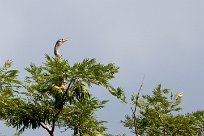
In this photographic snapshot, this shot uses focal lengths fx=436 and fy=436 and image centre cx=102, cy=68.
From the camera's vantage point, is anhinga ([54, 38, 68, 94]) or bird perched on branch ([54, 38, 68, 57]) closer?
anhinga ([54, 38, 68, 94])

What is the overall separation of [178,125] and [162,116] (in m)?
0.93

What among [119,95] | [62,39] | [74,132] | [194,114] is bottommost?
[119,95]

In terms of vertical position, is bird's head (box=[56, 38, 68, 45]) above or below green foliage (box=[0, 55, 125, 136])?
above

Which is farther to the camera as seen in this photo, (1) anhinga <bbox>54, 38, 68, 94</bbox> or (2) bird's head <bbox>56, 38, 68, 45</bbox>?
(2) bird's head <bbox>56, 38, 68, 45</bbox>

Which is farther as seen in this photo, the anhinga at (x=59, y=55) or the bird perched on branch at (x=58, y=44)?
the bird perched on branch at (x=58, y=44)

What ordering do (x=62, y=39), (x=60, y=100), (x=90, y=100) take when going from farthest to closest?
(x=62, y=39) < (x=90, y=100) < (x=60, y=100)

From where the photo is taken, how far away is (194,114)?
2280 centimetres

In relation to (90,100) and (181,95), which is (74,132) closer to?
(90,100)

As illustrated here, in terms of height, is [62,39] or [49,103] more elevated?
[62,39]

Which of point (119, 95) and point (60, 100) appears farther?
point (60, 100)

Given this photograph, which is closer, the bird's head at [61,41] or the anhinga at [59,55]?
the anhinga at [59,55]

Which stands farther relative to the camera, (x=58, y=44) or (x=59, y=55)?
(x=58, y=44)

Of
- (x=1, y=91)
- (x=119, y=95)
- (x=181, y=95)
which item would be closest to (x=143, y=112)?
(x=181, y=95)

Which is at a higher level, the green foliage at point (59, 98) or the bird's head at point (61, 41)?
the bird's head at point (61, 41)
